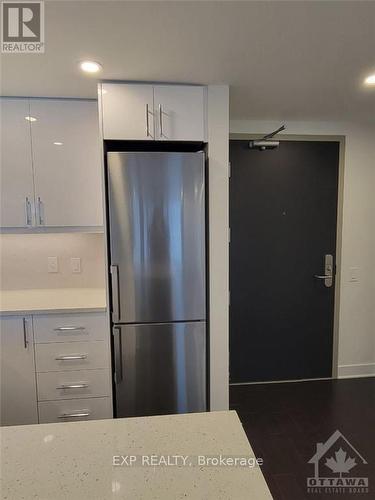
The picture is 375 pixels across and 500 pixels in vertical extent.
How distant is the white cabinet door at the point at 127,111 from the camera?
1.89m

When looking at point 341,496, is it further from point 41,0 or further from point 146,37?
point 41,0

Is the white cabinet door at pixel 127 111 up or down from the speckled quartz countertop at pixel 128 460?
up

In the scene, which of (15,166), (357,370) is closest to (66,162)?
(15,166)

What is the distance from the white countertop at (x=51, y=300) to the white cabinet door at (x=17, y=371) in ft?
0.30

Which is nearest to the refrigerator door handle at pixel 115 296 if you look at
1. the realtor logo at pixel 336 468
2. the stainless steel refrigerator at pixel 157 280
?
the stainless steel refrigerator at pixel 157 280

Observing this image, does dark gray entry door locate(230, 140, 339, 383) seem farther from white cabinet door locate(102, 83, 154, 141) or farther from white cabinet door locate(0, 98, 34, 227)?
white cabinet door locate(0, 98, 34, 227)

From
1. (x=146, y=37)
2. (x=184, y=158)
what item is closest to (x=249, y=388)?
(x=184, y=158)

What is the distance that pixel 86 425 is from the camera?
0.96m

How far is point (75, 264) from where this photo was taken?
2553mm

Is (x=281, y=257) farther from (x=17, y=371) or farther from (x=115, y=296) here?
(x=17, y=371)

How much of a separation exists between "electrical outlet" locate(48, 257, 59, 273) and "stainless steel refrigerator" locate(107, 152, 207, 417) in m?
0.86

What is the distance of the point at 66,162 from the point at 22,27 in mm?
923

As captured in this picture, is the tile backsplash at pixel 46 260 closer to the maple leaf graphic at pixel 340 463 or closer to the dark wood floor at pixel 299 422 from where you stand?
the dark wood floor at pixel 299 422

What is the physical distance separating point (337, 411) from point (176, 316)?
1675 mm
